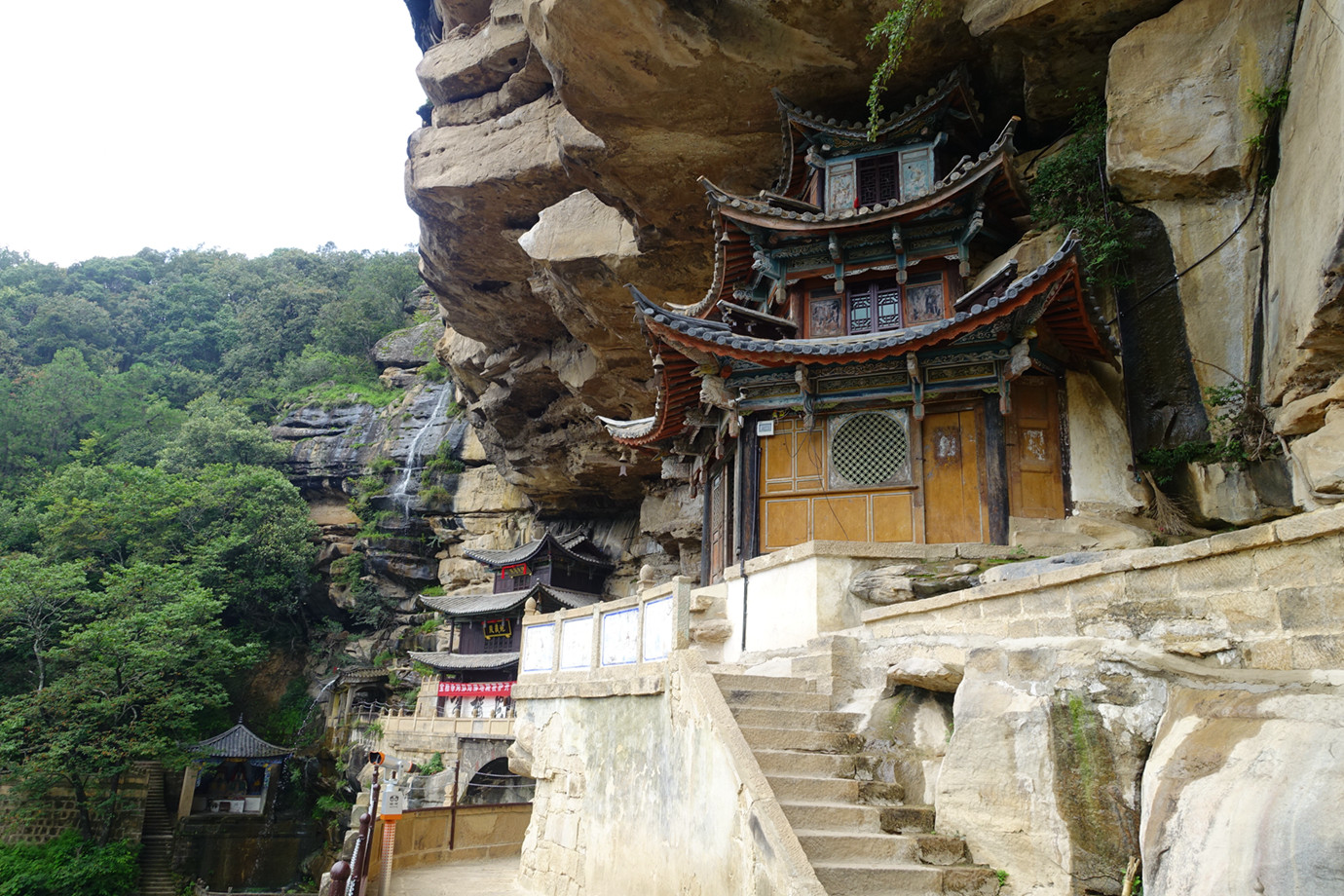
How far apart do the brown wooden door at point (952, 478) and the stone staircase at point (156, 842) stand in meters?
26.0

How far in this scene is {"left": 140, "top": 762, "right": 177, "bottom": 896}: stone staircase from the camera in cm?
2522

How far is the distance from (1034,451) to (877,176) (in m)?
4.99

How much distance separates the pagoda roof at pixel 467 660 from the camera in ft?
100.0

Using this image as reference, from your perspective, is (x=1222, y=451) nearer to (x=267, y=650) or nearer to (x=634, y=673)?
(x=634, y=673)

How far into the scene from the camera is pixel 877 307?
12.4 m

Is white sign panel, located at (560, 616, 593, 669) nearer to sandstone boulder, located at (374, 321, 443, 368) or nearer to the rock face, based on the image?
the rock face

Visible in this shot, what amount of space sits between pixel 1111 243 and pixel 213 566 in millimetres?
31846

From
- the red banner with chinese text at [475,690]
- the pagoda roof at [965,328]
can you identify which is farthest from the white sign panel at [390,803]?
the red banner with chinese text at [475,690]

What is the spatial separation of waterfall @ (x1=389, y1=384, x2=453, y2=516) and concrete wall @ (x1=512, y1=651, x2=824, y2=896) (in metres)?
26.3

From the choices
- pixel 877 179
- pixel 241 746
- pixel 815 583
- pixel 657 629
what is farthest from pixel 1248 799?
pixel 241 746

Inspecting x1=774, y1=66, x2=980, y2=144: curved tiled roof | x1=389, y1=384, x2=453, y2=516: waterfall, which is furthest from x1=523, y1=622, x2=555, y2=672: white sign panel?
A: x1=389, y1=384, x2=453, y2=516: waterfall

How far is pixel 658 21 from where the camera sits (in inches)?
504

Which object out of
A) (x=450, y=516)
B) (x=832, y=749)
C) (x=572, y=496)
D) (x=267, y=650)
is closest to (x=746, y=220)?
(x=832, y=749)

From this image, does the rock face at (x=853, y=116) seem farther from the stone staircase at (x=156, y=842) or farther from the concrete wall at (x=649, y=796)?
the stone staircase at (x=156, y=842)
